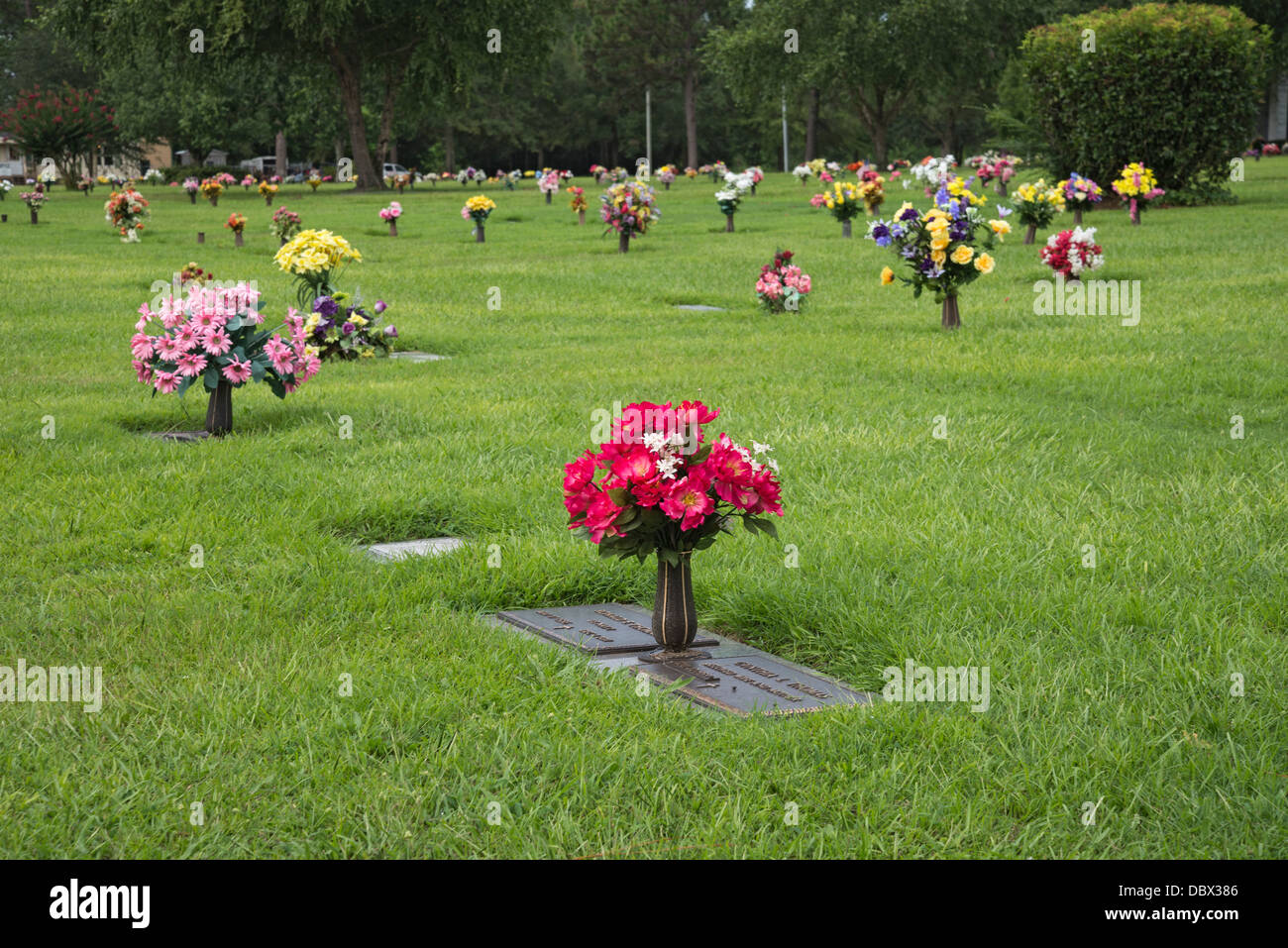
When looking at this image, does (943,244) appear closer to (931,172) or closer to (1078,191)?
(1078,191)

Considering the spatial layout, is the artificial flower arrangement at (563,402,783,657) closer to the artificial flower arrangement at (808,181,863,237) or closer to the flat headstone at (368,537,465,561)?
the flat headstone at (368,537,465,561)

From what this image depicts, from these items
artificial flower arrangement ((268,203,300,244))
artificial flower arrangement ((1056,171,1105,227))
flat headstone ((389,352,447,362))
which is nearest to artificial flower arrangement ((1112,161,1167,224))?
artificial flower arrangement ((1056,171,1105,227))

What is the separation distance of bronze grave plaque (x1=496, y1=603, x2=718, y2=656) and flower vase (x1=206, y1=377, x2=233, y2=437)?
3749 mm

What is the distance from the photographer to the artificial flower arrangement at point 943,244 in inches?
447

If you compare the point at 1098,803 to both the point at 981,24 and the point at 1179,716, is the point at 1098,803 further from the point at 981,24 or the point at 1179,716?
the point at 981,24

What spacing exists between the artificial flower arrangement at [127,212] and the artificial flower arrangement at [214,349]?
18.0m

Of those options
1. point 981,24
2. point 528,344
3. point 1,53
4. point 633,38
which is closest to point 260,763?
point 528,344

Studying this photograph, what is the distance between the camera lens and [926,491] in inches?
244

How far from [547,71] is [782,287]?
4779 cm

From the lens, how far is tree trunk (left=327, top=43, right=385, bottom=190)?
43.5 meters

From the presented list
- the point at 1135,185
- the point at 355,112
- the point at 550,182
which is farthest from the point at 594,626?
the point at 355,112

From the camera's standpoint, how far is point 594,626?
4805 millimetres
